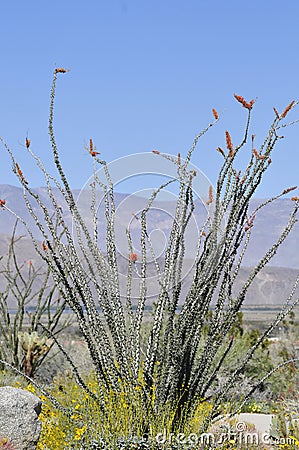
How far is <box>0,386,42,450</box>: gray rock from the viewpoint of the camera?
18.7 ft

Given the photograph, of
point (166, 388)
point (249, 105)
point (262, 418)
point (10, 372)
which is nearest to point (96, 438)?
point (166, 388)

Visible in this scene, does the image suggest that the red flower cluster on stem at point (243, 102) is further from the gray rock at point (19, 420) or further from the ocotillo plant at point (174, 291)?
the gray rock at point (19, 420)

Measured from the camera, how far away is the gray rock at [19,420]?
5691 mm

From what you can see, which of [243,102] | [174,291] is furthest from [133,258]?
[243,102]

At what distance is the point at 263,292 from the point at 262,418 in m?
104

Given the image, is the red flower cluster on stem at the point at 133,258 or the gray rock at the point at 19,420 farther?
the gray rock at the point at 19,420

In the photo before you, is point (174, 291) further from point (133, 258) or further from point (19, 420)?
point (19, 420)

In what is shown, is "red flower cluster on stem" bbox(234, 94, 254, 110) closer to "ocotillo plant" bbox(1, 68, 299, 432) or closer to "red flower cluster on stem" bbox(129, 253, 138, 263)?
"ocotillo plant" bbox(1, 68, 299, 432)

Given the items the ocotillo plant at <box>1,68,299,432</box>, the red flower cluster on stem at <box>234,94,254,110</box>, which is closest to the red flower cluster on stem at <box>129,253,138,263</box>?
the ocotillo plant at <box>1,68,299,432</box>

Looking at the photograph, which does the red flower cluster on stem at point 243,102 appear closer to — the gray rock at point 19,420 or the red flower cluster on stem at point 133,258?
the red flower cluster on stem at point 133,258

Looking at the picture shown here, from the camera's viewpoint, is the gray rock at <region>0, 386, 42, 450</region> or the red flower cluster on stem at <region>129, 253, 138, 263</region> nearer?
the red flower cluster on stem at <region>129, 253, 138, 263</region>

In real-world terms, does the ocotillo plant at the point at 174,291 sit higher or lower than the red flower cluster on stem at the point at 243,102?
lower

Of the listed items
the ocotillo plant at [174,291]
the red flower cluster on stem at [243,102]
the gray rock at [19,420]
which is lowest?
the gray rock at [19,420]

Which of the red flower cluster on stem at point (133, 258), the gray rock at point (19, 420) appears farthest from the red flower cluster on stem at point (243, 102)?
the gray rock at point (19, 420)
